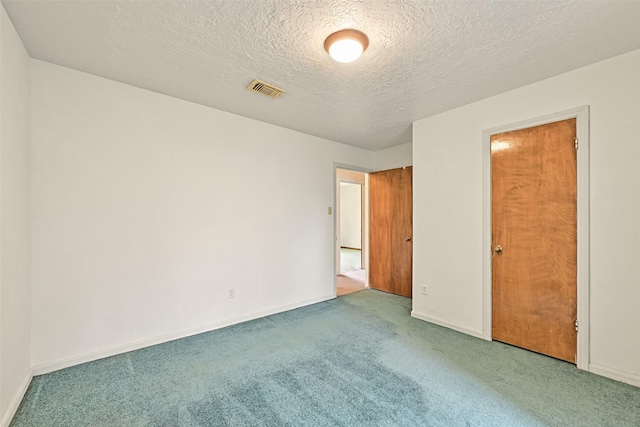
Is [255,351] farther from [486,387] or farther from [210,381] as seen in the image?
[486,387]

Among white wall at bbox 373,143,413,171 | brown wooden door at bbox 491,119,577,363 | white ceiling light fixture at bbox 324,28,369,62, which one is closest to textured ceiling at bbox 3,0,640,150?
white ceiling light fixture at bbox 324,28,369,62

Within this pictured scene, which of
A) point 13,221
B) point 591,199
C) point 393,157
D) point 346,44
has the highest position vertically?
point 346,44

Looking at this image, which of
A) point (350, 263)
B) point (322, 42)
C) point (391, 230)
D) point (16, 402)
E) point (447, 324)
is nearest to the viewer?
point (16, 402)

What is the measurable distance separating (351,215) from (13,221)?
9659 millimetres

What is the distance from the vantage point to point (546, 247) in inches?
97.1

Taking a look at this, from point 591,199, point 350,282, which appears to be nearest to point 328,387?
point 591,199

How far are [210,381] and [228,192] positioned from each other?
193 cm

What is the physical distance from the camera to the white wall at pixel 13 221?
Answer: 5.25 feet

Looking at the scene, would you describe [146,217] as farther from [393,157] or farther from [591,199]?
[591,199]

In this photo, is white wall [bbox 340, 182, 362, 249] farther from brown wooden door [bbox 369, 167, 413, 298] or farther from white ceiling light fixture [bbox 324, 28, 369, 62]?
white ceiling light fixture [bbox 324, 28, 369, 62]

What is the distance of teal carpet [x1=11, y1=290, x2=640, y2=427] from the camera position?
1.70 metres

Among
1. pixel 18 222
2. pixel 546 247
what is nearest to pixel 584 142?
pixel 546 247

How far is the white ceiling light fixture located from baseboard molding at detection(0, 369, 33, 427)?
3.06 m

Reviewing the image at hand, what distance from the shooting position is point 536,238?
2.52 m
